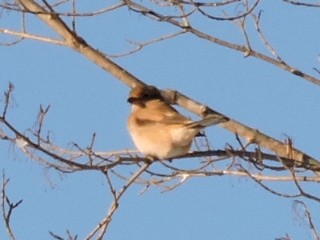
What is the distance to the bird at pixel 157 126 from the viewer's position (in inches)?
179

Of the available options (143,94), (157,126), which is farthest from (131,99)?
(157,126)

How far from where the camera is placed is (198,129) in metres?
4.42

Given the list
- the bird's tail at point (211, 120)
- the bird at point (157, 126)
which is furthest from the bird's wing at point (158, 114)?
the bird's tail at point (211, 120)

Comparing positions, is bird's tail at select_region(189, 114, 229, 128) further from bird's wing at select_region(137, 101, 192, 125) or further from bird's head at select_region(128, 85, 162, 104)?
bird's head at select_region(128, 85, 162, 104)

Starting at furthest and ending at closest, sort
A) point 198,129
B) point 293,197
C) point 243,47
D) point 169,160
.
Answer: point 169,160, point 198,129, point 243,47, point 293,197

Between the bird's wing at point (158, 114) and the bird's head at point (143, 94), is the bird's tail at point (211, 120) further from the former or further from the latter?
the bird's head at point (143, 94)

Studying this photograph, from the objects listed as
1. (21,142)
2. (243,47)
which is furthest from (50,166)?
(243,47)

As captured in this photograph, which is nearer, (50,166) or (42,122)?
(42,122)

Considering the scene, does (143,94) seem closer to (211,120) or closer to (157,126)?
(157,126)

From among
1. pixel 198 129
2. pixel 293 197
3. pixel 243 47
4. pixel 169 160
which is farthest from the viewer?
pixel 169 160

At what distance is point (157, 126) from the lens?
186 inches

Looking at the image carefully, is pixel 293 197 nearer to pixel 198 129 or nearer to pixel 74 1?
pixel 198 129

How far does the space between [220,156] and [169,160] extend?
57cm

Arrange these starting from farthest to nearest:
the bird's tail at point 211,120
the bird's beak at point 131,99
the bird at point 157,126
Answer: the bird's beak at point 131,99 < the bird at point 157,126 < the bird's tail at point 211,120
